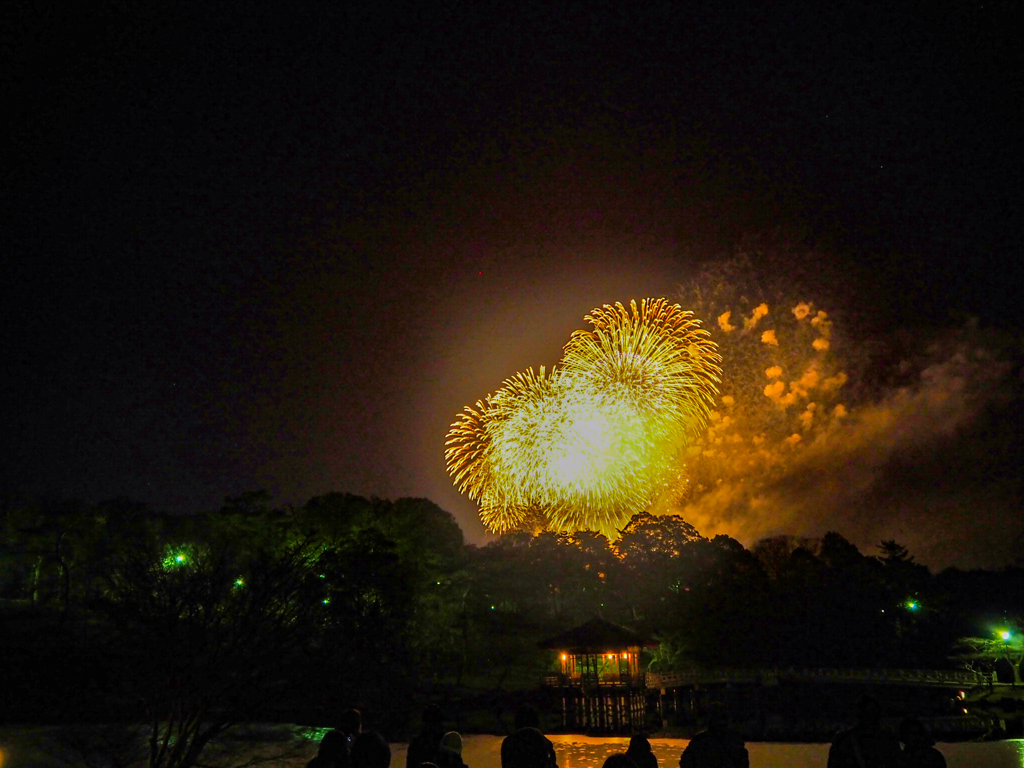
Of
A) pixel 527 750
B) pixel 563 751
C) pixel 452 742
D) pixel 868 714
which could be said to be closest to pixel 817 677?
pixel 563 751

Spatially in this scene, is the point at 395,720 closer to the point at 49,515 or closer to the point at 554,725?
the point at 554,725

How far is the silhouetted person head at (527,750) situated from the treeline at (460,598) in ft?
52.4

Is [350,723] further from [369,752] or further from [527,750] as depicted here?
[527,750]

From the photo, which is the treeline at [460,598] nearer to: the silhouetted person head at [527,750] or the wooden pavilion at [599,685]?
the wooden pavilion at [599,685]

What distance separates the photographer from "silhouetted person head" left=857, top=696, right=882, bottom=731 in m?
7.59

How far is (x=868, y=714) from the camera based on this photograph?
25.0 ft

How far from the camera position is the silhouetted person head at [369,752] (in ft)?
25.8

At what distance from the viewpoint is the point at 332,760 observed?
324 inches

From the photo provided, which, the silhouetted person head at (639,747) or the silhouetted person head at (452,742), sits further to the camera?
the silhouetted person head at (639,747)

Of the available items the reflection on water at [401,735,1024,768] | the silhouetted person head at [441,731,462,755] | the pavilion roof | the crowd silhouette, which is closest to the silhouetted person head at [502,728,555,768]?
the crowd silhouette

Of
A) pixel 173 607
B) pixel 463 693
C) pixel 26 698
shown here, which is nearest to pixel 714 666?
pixel 463 693

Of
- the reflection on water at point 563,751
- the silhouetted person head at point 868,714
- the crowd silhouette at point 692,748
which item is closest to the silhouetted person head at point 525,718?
the crowd silhouette at point 692,748

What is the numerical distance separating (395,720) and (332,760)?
26.0 metres

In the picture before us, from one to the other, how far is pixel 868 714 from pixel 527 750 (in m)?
3.12
